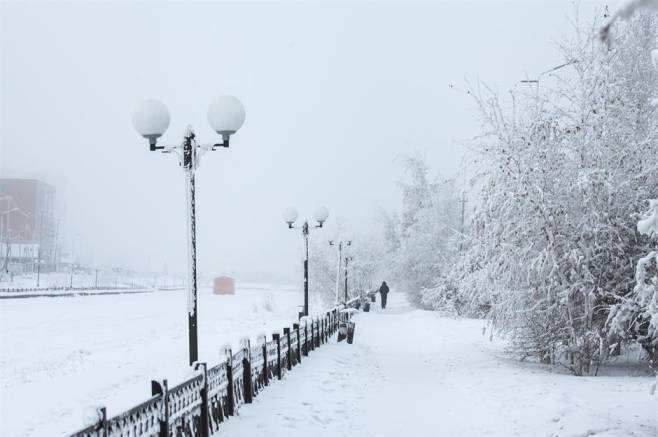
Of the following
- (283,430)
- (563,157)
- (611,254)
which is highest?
(563,157)

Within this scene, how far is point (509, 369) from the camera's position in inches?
521

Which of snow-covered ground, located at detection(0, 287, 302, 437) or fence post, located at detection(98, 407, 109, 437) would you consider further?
snow-covered ground, located at detection(0, 287, 302, 437)

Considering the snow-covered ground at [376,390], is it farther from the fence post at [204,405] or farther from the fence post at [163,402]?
the fence post at [163,402]

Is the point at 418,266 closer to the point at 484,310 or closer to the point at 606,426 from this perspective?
the point at 484,310

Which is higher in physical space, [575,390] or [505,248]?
[505,248]

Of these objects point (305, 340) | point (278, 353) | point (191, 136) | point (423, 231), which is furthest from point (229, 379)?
point (423, 231)

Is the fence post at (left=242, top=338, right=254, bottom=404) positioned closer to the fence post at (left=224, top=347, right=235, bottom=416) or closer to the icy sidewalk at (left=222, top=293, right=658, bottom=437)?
the icy sidewalk at (left=222, top=293, right=658, bottom=437)

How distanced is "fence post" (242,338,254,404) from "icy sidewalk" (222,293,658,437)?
0.56 ft

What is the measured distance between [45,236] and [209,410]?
108m

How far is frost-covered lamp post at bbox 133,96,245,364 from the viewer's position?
9.02m

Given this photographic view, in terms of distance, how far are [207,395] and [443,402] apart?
4.92m

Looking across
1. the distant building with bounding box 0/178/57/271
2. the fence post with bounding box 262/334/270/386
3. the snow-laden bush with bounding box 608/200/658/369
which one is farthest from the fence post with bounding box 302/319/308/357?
the distant building with bounding box 0/178/57/271

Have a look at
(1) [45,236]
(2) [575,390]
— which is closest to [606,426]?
(2) [575,390]

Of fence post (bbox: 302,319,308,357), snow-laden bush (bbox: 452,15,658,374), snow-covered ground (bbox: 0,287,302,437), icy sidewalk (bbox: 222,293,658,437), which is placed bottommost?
snow-covered ground (bbox: 0,287,302,437)
